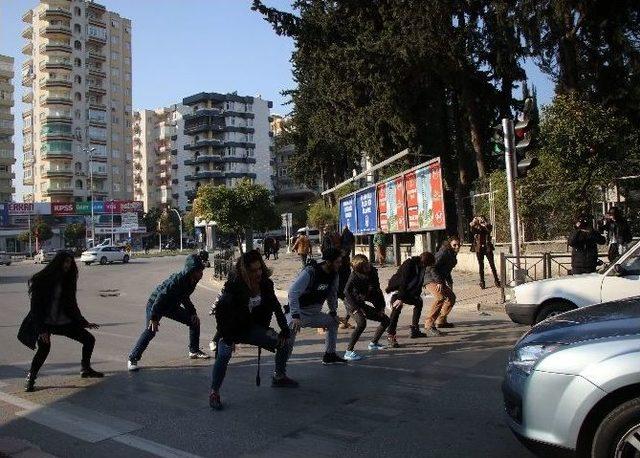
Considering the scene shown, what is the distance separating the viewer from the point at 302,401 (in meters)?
6.00

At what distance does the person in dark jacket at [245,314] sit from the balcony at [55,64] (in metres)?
102

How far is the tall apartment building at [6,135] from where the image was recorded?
3821 inches

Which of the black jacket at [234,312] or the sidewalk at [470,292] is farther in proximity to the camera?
the sidewalk at [470,292]

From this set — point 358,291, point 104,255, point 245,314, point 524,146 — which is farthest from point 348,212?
point 104,255

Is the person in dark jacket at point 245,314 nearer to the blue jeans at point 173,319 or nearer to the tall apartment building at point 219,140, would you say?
the blue jeans at point 173,319

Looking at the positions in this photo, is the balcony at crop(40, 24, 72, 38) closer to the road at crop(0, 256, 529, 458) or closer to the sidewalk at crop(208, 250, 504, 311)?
the sidewalk at crop(208, 250, 504, 311)

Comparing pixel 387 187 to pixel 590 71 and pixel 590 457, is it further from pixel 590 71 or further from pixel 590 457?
pixel 590 457

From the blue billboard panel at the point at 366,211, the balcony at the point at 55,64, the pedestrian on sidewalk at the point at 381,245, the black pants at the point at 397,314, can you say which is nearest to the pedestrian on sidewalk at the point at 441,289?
the black pants at the point at 397,314

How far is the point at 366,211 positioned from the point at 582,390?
2219cm

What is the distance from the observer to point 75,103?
99.3 metres

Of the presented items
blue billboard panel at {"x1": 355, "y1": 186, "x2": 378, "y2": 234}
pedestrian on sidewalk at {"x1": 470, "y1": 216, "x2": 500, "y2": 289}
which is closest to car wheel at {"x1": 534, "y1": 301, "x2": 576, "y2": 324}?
pedestrian on sidewalk at {"x1": 470, "y1": 216, "x2": 500, "y2": 289}

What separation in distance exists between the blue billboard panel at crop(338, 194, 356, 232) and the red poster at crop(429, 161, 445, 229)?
31.7 ft

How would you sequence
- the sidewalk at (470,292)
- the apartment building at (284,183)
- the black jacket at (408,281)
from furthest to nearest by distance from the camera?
1. the apartment building at (284,183)
2. the sidewalk at (470,292)
3. the black jacket at (408,281)

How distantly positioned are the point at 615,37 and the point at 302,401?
18250mm
